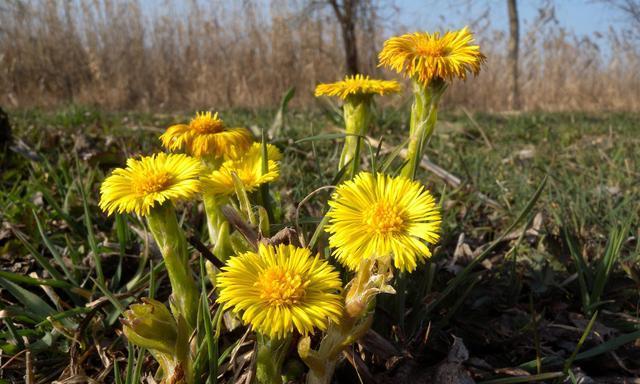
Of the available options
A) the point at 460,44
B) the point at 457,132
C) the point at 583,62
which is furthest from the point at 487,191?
the point at 583,62

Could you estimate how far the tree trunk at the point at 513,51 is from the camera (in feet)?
39.7

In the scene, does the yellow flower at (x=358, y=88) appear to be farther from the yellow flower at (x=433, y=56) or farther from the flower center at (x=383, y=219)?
the flower center at (x=383, y=219)

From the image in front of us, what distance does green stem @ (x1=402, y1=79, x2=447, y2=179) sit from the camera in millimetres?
1102

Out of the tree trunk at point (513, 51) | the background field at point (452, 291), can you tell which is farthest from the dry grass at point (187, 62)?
the background field at point (452, 291)

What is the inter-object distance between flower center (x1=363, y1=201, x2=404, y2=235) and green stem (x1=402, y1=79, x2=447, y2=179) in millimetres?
295

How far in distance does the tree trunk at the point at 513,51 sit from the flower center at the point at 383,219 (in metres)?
12.2

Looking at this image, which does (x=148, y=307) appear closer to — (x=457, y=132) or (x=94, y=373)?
(x=94, y=373)

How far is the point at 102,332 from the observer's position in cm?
124

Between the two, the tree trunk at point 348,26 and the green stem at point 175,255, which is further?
the tree trunk at point 348,26

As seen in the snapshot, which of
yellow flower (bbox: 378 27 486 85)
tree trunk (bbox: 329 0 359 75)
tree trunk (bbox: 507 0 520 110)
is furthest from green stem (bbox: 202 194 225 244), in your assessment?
tree trunk (bbox: 507 0 520 110)

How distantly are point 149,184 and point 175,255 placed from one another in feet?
0.50

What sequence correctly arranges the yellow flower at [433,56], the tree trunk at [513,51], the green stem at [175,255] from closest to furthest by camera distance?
1. the green stem at [175,255]
2. the yellow flower at [433,56]
3. the tree trunk at [513,51]

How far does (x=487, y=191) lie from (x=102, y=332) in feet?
6.02

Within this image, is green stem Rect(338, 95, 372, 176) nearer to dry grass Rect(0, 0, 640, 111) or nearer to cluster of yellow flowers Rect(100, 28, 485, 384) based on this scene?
cluster of yellow flowers Rect(100, 28, 485, 384)
